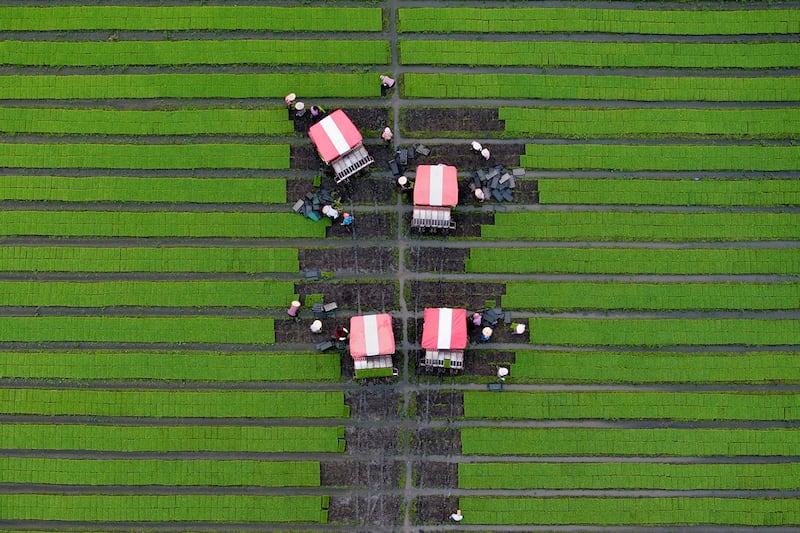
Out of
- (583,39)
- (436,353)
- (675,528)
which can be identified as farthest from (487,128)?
(675,528)

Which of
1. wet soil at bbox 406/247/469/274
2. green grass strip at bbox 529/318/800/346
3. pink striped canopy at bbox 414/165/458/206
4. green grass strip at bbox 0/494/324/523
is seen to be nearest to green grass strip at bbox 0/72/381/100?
pink striped canopy at bbox 414/165/458/206

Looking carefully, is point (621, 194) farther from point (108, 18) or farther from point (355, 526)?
point (108, 18)

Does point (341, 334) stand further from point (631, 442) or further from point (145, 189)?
point (631, 442)

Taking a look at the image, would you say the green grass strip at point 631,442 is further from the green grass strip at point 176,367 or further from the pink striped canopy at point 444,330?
the green grass strip at point 176,367

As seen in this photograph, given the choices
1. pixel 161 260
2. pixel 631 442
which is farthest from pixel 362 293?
pixel 631 442

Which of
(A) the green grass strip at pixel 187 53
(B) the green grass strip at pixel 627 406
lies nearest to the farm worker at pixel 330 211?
(A) the green grass strip at pixel 187 53

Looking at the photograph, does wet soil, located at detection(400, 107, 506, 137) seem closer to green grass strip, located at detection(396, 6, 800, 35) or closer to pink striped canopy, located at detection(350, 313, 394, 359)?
green grass strip, located at detection(396, 6, 800, 35)
